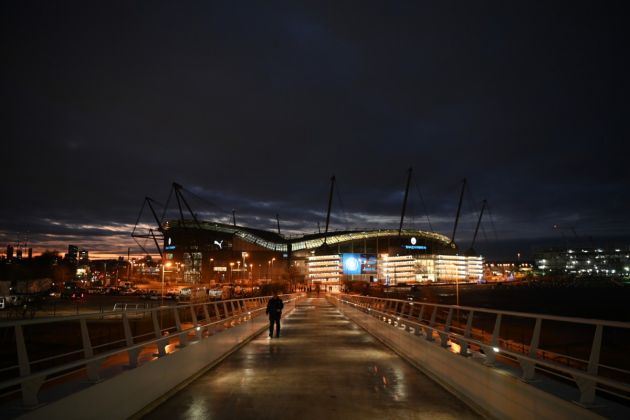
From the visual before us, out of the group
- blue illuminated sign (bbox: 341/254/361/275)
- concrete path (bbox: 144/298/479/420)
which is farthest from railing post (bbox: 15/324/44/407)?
blue illuminated sign (bbox: 341/254/361/275)

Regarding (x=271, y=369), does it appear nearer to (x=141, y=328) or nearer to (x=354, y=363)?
(x=354, y=363)

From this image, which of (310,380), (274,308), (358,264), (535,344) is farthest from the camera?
(358,264)

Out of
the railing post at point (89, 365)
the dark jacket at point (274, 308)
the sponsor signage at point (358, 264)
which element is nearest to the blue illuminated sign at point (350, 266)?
the sponsor signage at point (358, 264)

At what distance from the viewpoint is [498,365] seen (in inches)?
371

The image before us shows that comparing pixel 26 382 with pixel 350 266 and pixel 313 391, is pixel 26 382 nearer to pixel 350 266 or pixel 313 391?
pixel 313 391

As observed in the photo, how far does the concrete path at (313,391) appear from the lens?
29.4 feet

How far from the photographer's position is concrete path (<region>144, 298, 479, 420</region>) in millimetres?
8953

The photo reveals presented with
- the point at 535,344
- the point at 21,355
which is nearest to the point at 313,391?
the point at 535,344

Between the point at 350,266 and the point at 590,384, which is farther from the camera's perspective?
the point at 350,266

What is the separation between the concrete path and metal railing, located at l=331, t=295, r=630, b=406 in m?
1.28

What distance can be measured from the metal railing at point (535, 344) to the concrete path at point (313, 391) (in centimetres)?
128

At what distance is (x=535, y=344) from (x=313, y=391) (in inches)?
186

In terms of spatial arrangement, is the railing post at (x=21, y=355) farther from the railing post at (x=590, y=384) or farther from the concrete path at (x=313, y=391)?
the railing post at (x=590, y=384)

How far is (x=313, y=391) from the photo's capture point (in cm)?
1080
